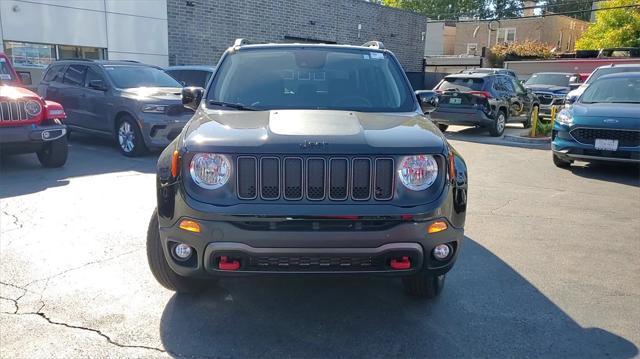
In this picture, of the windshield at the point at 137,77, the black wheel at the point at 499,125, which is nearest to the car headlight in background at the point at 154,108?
the windshield at the point at 137,77

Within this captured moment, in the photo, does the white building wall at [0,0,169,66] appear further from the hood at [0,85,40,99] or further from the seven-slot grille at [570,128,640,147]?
the seven-slot grille at [570,128,640,147]

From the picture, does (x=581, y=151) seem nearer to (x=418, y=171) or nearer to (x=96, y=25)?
(x=418, y=171)

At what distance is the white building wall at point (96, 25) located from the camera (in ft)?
47.0

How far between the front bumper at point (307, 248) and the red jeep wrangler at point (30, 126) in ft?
19.0

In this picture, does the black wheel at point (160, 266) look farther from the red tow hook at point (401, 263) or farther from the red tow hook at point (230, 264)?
the red tow hook at point (401, 263)

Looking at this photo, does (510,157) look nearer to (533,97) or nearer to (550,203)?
(550,203)

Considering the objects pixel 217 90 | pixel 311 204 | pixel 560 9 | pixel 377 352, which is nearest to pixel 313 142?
pixel 311 204

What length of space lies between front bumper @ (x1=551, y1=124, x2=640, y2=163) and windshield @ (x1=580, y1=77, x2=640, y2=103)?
3.36ft

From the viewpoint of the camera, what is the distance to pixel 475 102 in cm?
1392

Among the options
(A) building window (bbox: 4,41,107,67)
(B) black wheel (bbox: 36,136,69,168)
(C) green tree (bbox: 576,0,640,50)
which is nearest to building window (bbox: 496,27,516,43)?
(C) green tree (bbox: 576,0,640,50)

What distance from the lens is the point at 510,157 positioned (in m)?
11.0

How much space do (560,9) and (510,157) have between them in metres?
65.5

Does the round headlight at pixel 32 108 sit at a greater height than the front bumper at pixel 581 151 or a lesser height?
greater

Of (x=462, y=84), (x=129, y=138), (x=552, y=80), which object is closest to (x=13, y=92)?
(x=129, y=138)
